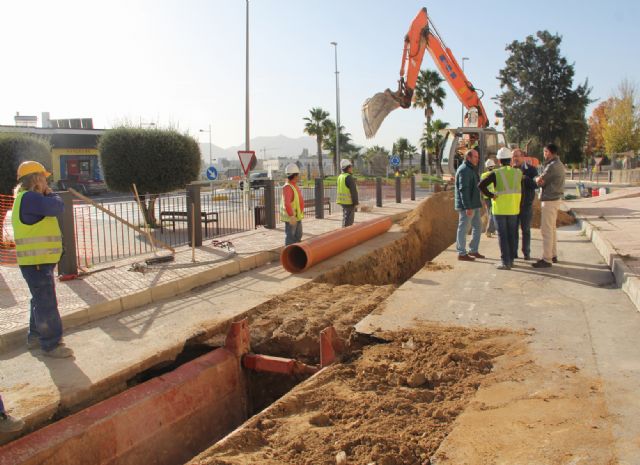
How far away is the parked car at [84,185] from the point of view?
33188mm

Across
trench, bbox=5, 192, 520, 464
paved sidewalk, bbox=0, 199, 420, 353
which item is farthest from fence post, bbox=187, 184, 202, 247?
trench, bbox=5, 192, 520, 464

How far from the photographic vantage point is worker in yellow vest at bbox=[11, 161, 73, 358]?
16.2ft

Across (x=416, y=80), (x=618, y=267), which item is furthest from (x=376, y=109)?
(x=618, y=267)

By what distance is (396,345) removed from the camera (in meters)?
5.18

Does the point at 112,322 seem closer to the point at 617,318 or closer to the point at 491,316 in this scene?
the point at 491,316

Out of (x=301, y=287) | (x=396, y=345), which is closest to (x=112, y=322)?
(x=301, y=287)

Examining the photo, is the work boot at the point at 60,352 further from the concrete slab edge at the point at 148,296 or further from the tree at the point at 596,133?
the tree at the point at 596,133

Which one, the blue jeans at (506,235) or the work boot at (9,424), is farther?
the blue jeans at (506,235)

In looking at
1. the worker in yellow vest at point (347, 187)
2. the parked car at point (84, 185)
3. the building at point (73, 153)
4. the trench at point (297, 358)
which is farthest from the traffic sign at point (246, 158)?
the building at point (73, 153)

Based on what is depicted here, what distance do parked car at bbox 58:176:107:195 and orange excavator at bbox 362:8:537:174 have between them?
23.5 metres

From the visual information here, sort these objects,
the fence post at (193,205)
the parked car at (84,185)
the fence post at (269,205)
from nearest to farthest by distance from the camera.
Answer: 1. the fence post at (193,205)
2. the fence post at (269,205)
3. the parked car at (84,185)

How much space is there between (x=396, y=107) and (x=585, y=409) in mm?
12641

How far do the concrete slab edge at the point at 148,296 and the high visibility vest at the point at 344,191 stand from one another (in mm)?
2180

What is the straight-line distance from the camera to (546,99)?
159 ft
